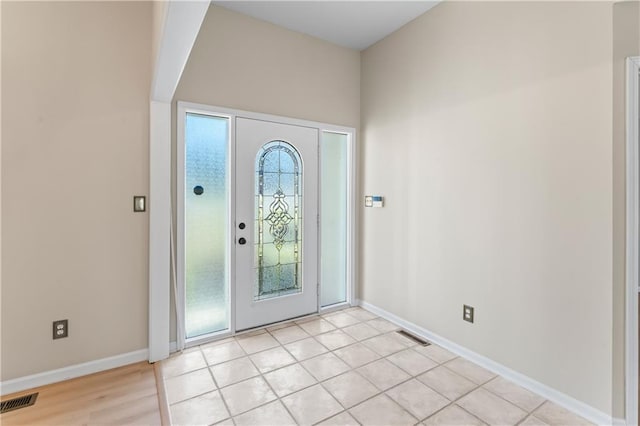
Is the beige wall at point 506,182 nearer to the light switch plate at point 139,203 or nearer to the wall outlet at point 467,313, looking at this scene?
the wall outlet at point 467,313

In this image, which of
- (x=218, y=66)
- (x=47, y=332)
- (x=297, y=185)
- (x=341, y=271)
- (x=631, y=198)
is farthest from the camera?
(x=341, y=271)

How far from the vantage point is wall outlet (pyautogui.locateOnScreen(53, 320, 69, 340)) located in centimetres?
216

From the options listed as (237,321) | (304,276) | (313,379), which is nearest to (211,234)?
(237,321)

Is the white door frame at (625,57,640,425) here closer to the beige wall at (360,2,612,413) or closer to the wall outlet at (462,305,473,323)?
the beige wall at (360,2,612,413)

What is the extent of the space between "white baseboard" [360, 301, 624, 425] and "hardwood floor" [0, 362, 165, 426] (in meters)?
2.22

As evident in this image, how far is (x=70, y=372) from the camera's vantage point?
2.21 m

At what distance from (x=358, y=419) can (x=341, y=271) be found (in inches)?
76.9

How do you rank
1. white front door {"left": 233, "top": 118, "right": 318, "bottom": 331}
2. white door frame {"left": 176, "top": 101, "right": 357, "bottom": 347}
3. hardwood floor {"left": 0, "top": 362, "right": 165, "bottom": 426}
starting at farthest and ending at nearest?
white front door {"left": 233, "top": 118, "right": 318, "bottom": 331} → white door frame {"left": 176, "top": 101, "right": 357, "bottom": 347} → hardwood floor {"left": 0, "top": 362, "right": 165, "bottom": 426}

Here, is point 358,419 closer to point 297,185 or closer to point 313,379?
point 313,379

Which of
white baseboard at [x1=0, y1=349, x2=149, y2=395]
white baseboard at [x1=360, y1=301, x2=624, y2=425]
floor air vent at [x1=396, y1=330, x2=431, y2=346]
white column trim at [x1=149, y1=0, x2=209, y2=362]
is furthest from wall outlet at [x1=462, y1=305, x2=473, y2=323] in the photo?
white baseboard at [x1=0, y1=349, x2=149, y2=395]

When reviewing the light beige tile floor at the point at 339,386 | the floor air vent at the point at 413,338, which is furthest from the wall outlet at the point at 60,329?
the floor air vent at the point at 413,338

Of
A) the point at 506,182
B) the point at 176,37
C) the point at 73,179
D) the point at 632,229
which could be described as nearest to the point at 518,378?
the point at 632,229

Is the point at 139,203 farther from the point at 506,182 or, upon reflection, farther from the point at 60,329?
the point at 506,182

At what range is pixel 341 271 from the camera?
3.70 m
